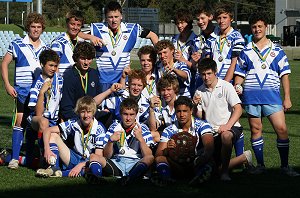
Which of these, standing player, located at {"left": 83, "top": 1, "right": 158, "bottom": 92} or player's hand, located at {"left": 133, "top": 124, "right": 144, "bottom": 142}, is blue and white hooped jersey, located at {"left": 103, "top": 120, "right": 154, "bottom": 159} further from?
standing player, located at {"left": 83, "top": 1, "right": 158, "bottom": 92}

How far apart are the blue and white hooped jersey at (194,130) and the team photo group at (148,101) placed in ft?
0.04

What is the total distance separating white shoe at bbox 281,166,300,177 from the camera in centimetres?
892

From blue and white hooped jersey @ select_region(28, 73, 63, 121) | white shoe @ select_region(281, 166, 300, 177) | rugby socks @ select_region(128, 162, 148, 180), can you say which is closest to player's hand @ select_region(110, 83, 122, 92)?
blue and white hooped jersey @ select_region(28, 73, 63, 121)

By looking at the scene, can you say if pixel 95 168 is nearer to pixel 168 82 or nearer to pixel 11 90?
pixel 168 82

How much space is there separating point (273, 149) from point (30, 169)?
385 cm

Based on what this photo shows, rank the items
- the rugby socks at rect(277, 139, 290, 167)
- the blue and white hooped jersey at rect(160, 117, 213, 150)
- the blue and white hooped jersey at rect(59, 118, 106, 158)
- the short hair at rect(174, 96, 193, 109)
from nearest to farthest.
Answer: the short hair at rect(174, 96, 193, 109) < the blue and white hooped jersey at rect(160, 117, 213, 150) < the blue and white hooped jersey at rect(59, 118, 106, 158) < the rugby socks at rect(277, 139, 290, 167)

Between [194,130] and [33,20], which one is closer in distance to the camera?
[194,130]

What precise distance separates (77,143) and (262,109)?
2.24m

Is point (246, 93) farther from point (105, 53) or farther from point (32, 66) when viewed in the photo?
point (32, 66)

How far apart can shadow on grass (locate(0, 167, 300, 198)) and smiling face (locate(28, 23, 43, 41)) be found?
2.04 m

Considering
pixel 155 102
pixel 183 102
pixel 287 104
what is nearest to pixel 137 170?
pixel 183 102

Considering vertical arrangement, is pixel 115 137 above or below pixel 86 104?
below

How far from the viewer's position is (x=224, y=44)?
9820 mm

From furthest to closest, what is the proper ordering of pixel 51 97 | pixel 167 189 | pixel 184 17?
pixel 184 17, pixel 51 97, pixel 167 189
